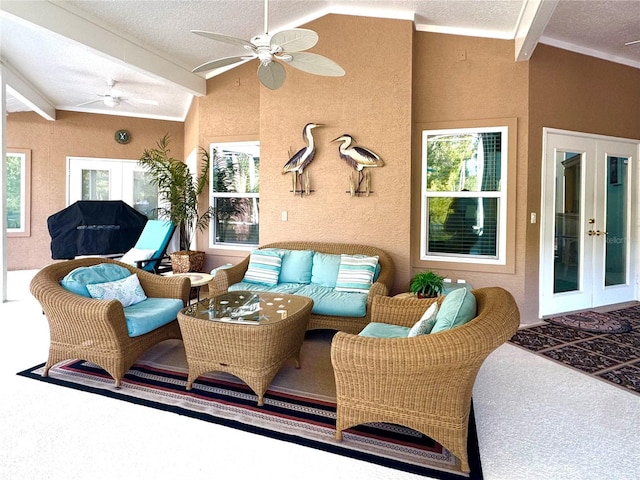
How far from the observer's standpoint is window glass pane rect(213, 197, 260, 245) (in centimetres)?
582

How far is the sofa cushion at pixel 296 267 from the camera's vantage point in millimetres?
4367

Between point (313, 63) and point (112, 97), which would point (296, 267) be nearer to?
point (313, 63)

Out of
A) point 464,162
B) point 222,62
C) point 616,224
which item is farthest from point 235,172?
point 616,224

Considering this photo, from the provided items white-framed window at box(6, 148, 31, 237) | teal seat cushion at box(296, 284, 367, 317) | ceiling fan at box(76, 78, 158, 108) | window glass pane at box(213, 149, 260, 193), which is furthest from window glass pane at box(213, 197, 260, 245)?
white-framed window at box(6, 148, 31, 237)

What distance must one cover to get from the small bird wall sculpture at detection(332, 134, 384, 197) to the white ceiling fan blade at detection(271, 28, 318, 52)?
201cm

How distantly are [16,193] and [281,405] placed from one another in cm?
765

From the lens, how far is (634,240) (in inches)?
216

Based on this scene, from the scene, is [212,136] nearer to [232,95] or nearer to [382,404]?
[232,95]

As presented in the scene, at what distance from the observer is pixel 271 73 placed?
9.93ft

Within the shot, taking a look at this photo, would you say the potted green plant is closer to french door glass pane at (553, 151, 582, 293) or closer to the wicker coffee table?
the wicker coffee table

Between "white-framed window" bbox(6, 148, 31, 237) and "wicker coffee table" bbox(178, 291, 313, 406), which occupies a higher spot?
"white-framed window" bbox(6, 148, 31, 237)

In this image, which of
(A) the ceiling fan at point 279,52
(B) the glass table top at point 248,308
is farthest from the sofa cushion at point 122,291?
(A) the ceiling fan at point 279,52

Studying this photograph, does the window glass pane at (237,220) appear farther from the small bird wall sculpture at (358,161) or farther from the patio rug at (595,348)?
the patio rug at (595,348)

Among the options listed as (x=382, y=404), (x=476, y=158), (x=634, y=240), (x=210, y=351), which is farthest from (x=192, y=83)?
(x=634, y=240)
